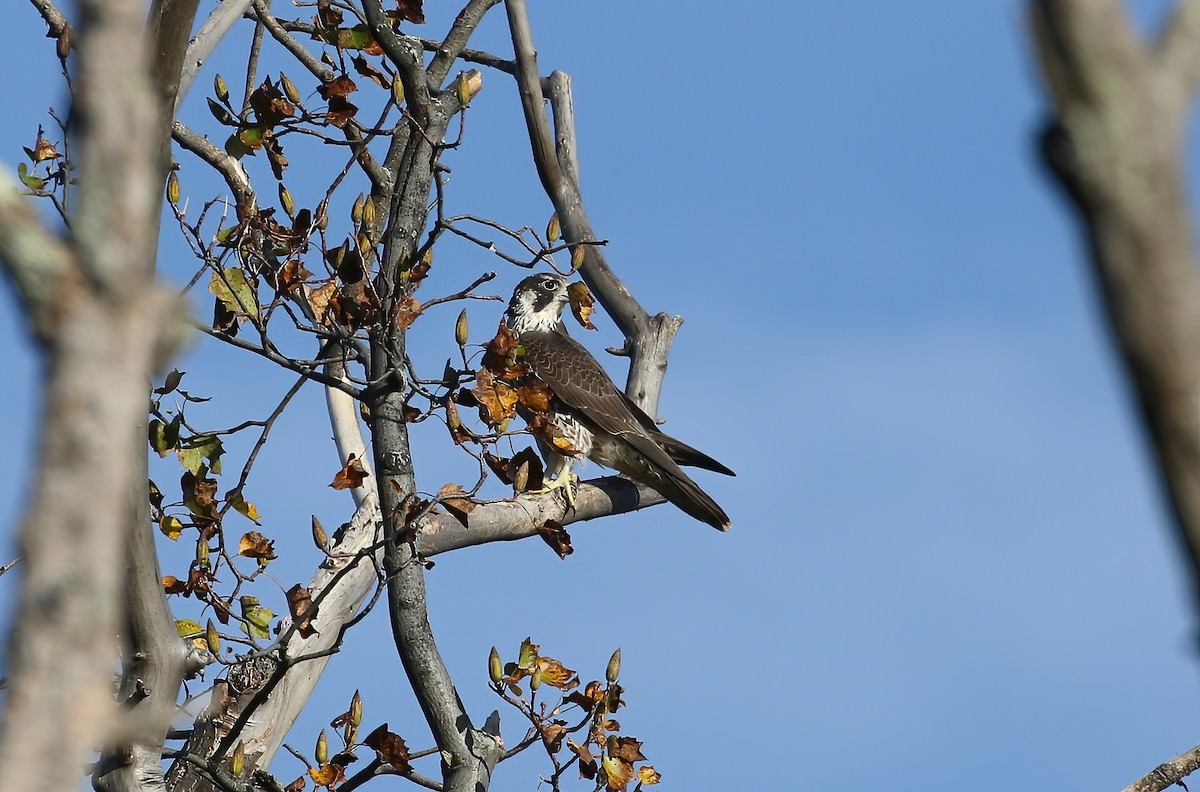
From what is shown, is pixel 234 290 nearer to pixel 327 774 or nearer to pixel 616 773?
pixel 327 774

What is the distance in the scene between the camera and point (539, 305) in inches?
332

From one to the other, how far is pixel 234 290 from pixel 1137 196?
309cm

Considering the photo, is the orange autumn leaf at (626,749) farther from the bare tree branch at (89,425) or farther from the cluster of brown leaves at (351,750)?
the bare tree branch at (89,425)

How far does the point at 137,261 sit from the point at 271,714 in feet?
13.9

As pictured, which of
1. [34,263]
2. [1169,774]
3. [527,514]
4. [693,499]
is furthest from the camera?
[693,499]

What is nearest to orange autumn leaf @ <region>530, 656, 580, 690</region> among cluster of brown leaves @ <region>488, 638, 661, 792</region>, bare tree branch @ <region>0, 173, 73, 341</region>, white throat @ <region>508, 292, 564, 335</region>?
cluster of brown leaves @ <region>488, 638, 661, 792</region>

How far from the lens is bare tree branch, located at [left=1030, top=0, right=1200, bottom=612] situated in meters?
1.10

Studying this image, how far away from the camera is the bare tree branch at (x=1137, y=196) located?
1.10 m

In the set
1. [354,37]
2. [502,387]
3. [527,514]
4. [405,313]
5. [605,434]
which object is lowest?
[502,387]

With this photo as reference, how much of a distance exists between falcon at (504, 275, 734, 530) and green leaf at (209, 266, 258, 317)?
2703mm

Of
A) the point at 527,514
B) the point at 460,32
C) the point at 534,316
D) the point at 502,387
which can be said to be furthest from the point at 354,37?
the point at 534,316

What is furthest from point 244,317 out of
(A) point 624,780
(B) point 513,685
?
(A) point 624,780

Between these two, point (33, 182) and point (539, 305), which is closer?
point (33, 182)

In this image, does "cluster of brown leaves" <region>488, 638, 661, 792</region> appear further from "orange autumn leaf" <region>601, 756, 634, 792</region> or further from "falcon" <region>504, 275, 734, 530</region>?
"falcon" <region>504, 275, 734, 530</region>
